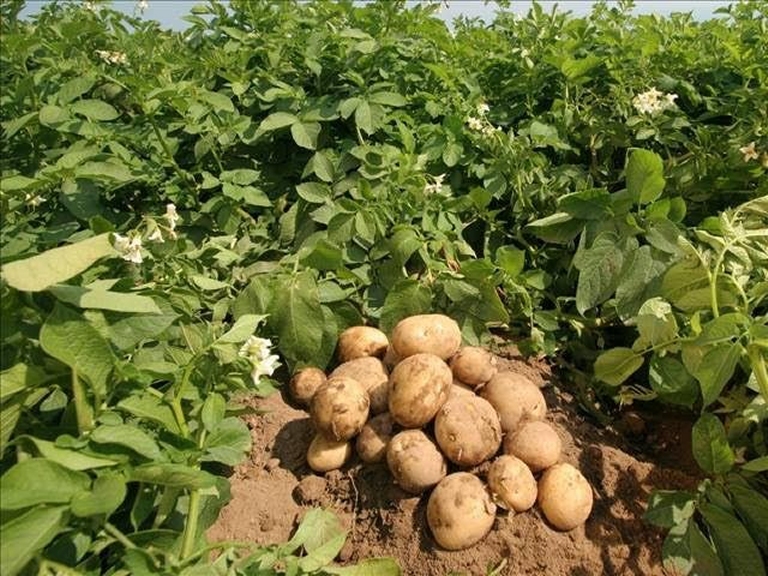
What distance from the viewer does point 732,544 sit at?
5.44 feet

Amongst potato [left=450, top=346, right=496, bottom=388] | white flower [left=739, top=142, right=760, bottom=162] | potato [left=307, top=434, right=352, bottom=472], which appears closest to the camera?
potato [left=307, top=434, right=352, bottom=472]

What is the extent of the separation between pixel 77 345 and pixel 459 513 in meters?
0.99

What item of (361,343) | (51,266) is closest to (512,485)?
(361,343)

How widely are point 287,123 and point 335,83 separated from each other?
459 millimetres

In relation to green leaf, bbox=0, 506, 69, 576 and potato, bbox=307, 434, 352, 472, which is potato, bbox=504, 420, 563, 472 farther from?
green leaf, bbox=0, 506, 69, 576

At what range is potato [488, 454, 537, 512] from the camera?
5.60 feet

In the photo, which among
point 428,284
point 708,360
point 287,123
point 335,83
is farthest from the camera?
point 335,83

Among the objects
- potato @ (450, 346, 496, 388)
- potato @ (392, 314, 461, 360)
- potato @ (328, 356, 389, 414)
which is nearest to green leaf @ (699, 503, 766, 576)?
potato @ (450, 346, 496, 388)

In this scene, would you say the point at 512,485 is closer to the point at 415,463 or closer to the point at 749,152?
the point at 415,463

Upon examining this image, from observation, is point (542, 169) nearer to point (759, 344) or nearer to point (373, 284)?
point (373, 284)

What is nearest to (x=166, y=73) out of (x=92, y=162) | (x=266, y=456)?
Result: (x=92, y=162)

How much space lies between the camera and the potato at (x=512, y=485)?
171 centimetres

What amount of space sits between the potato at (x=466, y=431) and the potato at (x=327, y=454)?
0.28 m

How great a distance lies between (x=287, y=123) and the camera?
8.54 ft
